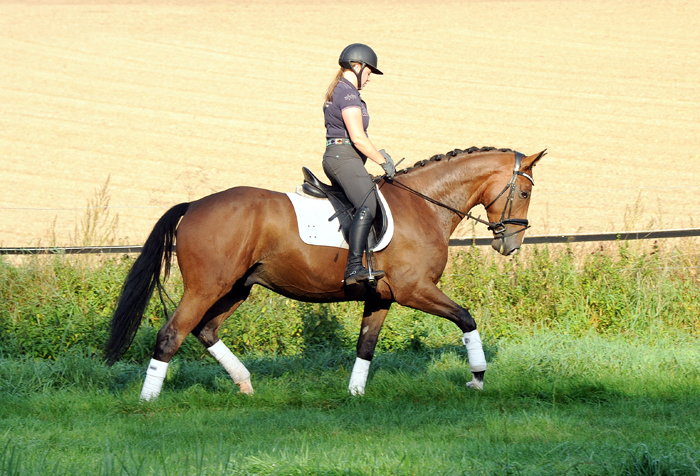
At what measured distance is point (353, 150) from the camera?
6172 millimetres

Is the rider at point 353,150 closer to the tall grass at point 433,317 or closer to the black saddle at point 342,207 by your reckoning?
the black saddle at point 342,207

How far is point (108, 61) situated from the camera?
26.0m

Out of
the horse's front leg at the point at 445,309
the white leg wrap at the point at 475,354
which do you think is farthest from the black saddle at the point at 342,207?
the white leg wrap at the point at 475,354

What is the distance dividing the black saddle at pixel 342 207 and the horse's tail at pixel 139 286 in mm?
1047

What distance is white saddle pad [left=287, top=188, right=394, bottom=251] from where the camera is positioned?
6102mm

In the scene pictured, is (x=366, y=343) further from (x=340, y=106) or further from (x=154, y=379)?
(x=340, y=106)

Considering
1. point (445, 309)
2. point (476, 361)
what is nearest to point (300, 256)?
point (445, 309)

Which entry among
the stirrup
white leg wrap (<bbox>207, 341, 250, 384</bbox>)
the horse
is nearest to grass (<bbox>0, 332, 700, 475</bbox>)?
white leg wrap (<bbox>207, 341, 250, 384</bbox>)

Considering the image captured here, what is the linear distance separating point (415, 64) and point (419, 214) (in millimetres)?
20161

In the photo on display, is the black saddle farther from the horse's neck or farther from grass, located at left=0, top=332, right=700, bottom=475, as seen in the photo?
grass, located at left=0, top=332, right=700, bottom=475

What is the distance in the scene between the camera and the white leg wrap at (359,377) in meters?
6.21

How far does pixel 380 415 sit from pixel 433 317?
2752 millimetres

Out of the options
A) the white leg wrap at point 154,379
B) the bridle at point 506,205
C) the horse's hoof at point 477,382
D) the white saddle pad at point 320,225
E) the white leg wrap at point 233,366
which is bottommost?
the white leg wrap at point 154,379

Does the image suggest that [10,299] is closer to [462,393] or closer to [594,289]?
[462,393]
